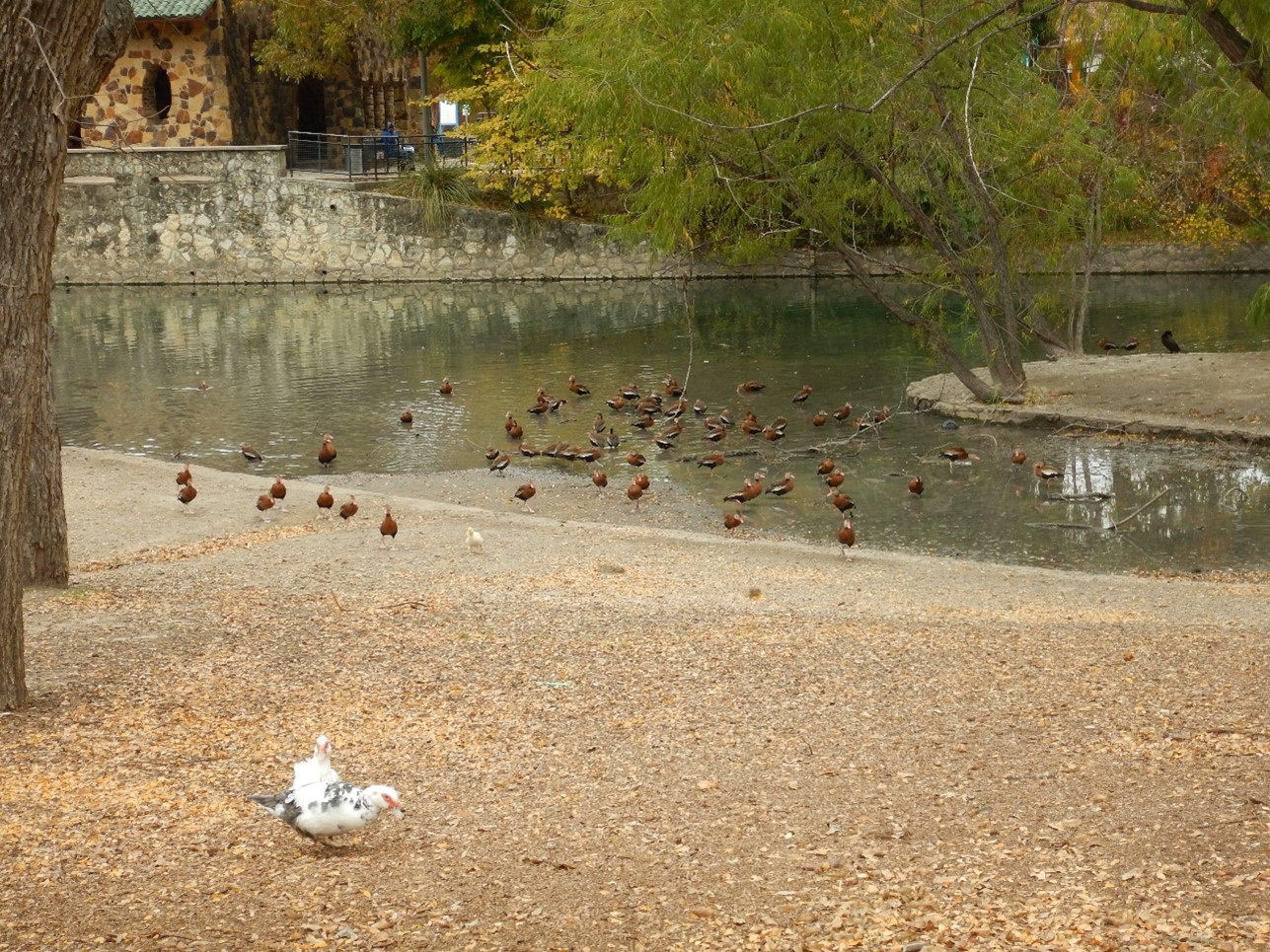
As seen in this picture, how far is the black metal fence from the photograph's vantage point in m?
46.0

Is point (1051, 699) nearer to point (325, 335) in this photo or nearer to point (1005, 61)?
point (1005, 61)

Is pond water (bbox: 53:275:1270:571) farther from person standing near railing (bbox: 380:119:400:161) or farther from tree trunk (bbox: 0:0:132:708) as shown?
tree trunk (bbox: 0:0:132:708)

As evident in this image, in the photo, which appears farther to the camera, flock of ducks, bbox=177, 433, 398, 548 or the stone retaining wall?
the stone retaining wall

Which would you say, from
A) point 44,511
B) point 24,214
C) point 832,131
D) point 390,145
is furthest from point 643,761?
point 390,145

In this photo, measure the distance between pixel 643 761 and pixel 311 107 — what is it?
51.6 metres

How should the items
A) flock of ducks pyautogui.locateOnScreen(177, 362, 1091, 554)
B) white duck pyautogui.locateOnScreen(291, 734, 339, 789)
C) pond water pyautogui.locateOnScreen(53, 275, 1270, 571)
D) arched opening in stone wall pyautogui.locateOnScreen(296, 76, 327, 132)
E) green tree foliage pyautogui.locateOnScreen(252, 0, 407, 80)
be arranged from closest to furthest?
white duck pyautogui.locateOnScreen(291, 734, 339, 789), flock of ducks pyautogui.locateOnScreen(177, 362, 1091, 554), pond water pyautogui.locateOnScreen(53, 275, 1270, 571), green tree foliage pyautogui.locateOnScreen(252, 0, 407, 80), arched opening in stone wall pyautogui.locateOnScreen(296, 76, 327, 132)

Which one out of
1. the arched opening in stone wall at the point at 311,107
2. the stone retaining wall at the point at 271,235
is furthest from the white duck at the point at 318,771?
the arched opening in stone wall at the point at 311,107

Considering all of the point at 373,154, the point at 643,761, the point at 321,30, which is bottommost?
the point at 643,761

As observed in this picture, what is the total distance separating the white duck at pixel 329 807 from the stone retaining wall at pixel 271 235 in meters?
38.4

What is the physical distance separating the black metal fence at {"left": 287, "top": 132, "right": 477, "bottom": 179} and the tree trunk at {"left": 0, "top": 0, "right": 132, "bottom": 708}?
38.6m

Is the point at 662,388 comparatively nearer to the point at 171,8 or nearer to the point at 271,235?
the point at 271,235

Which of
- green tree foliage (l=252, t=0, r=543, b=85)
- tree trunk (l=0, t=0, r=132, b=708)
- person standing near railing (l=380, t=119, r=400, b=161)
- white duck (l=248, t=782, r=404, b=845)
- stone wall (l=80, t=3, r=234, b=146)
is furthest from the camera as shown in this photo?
person standing near railing (l=380, t=119, r=400, b=161)

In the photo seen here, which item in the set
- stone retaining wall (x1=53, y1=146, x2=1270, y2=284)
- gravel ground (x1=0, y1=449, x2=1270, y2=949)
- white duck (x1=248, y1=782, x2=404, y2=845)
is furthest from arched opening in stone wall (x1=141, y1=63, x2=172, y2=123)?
white duck (x1=248, y1=782, x2=404, y2=845)

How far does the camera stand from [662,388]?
24.7m
